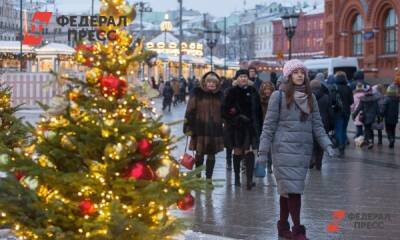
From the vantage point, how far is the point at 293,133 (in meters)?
8.09

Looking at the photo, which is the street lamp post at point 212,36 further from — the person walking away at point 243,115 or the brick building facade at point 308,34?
the brick building facade at point 308,34

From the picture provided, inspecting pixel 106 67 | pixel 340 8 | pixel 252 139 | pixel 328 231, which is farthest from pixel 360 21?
pixel 106 67

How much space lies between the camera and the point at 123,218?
16.5 ft

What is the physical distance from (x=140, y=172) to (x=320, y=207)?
5.87m

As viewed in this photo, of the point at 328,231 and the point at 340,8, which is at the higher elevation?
the point at 340,8

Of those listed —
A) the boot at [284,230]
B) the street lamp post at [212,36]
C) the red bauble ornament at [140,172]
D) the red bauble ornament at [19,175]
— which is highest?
the street lamp post at [212,36]

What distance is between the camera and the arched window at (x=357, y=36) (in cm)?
5278

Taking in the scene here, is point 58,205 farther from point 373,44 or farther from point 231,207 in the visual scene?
point 373,44

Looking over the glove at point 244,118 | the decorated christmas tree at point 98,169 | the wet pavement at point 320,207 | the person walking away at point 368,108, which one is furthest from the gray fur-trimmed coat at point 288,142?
the person walking away at point 368,108

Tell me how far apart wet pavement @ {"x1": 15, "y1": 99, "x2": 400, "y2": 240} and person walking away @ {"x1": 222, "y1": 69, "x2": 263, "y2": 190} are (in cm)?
58

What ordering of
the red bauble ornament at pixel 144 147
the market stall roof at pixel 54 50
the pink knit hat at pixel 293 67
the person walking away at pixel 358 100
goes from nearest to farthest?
the red bauble ornament at pixel 144 147
the pink knit hat at pixel 293 67
the person walking away at pixel 358 100
the market stall roof at pixel 54 50

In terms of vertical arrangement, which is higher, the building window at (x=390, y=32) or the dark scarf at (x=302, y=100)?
the building window at (x=390, y=32)

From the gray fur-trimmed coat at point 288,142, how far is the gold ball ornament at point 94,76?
302cm

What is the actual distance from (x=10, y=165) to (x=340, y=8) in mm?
51007
